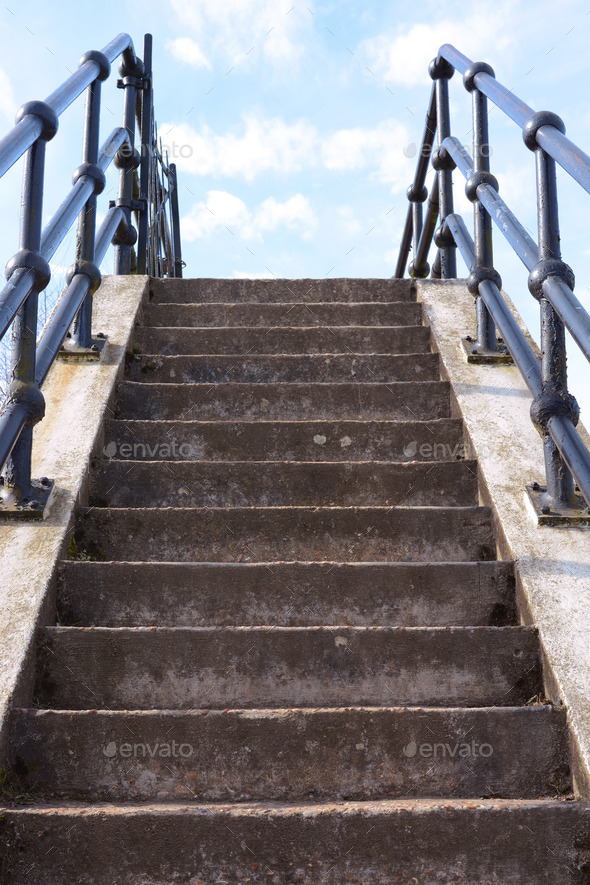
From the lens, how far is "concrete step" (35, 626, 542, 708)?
185cm

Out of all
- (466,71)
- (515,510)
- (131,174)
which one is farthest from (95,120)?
(515,510)

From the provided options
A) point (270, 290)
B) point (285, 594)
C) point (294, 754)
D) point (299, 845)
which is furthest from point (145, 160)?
point (299, 845)

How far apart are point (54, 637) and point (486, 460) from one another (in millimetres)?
1434

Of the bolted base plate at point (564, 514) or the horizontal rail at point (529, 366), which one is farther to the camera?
the bolted base plate at point (564, 514)

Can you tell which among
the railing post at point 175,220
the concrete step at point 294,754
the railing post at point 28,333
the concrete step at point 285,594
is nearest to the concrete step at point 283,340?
the railing post at point 28,333

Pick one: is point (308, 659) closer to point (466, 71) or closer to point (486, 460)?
point (486, 460)

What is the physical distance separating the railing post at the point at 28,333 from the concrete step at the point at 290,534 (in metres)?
0.19

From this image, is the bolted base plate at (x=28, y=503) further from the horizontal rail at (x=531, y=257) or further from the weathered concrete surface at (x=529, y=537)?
the horizontal rail at (x=531, y=257)

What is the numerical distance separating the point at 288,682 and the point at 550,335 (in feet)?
3.88

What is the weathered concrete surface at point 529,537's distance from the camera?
5.78ft

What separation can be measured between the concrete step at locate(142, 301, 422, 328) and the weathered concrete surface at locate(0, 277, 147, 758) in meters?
0.20

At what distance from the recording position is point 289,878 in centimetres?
151

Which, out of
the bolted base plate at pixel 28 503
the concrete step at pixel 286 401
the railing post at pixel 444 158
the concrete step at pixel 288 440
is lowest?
the bolted base plate at pixel 28 503

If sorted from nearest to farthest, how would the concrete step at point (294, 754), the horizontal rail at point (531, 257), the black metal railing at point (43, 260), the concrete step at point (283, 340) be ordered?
the concrete step at point (294, 754) → the horizontal rail at point (531, 257) → the black metal railing at point (43, 260) → the concrete step at point (283, 340)
